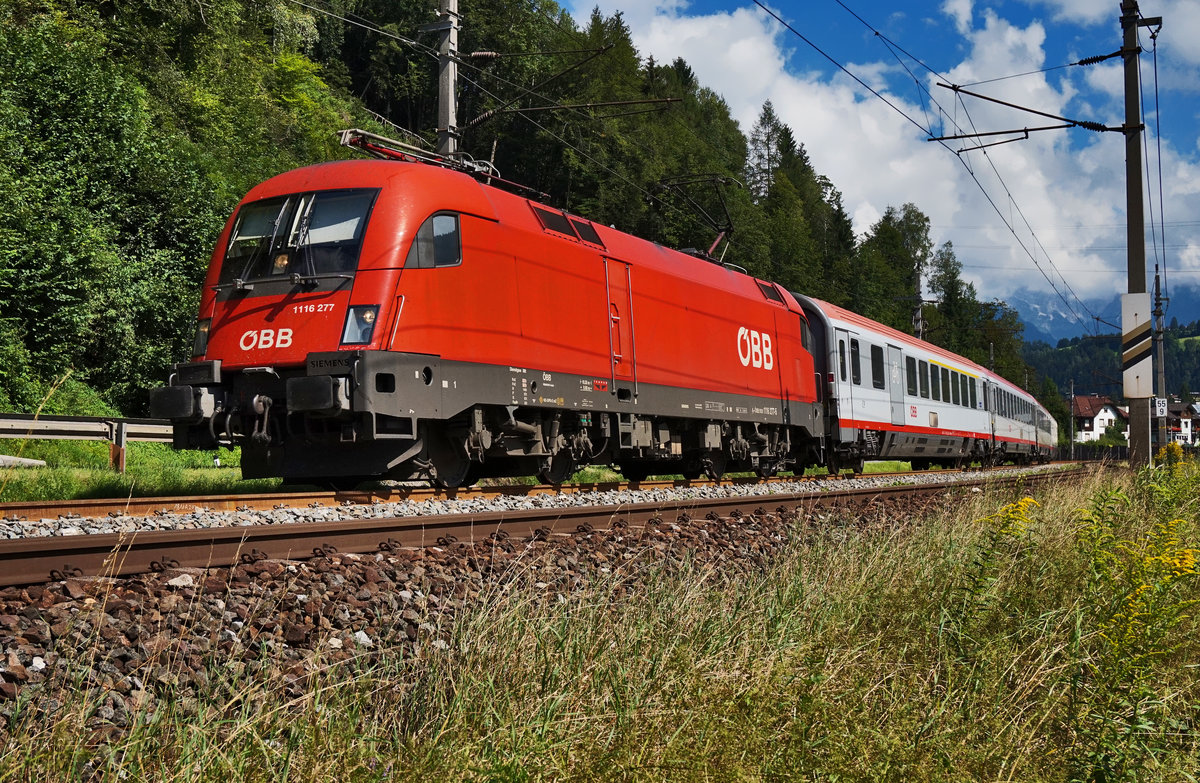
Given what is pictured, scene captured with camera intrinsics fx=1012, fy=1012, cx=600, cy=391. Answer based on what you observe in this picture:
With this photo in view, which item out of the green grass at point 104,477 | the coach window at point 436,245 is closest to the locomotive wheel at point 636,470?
the green grass at point 104,477

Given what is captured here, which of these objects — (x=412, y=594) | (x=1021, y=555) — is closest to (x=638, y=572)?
(x=412, y=594)

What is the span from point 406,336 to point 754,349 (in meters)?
8.35

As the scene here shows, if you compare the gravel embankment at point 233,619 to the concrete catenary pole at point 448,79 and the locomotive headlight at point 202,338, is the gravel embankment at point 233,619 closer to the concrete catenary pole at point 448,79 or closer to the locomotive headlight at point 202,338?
the locomotive headlight at point 202,338

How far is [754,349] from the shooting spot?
54.7ft

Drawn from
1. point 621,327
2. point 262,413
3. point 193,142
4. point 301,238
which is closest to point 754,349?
point 621,327

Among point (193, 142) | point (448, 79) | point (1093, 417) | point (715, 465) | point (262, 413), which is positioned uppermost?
point (193, 142)

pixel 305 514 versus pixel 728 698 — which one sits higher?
pixel 305 514

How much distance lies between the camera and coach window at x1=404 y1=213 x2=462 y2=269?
9.86 metres

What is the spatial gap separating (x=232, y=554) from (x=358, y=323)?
4144mm

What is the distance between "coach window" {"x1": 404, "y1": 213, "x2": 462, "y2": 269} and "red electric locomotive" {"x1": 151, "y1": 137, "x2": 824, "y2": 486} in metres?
0.01

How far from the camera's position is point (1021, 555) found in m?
7.39

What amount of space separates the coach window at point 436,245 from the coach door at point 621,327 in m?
2.95

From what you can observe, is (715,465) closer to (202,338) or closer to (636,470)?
(636,470)

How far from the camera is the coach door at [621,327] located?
1284cm
